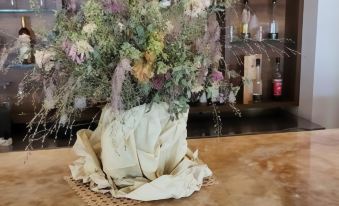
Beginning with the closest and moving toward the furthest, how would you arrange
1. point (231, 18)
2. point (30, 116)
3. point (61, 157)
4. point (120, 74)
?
point (120, 74) → point (61, 157) → point (30, 116) → point (231, 18)

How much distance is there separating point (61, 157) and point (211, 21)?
0.79 metres

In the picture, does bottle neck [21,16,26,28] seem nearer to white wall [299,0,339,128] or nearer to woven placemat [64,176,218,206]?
woven placemat [64,176,218,206]

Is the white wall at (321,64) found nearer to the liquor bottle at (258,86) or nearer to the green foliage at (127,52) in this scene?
the liquor bottle at (258,86)

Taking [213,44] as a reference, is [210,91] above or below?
below

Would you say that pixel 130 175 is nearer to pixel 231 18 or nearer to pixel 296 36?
pixel 231 18

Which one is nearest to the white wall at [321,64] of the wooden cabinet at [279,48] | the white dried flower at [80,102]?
the wooden cabinet at [279,48]

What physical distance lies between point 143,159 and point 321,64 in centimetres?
219

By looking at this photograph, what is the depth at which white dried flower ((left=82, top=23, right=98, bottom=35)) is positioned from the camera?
3.47 feet

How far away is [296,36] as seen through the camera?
3053 mm

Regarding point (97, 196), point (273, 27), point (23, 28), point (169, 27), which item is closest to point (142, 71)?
point (169, 27)

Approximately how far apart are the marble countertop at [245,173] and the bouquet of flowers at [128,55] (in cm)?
25

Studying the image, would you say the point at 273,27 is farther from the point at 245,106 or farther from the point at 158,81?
the point at 158,81

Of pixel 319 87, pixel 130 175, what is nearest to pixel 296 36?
pixel 319 87

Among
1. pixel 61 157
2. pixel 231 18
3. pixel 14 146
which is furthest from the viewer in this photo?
pixel 231 18
